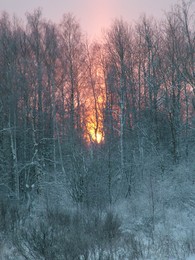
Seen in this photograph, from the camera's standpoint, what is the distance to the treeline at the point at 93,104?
2219 centimetres

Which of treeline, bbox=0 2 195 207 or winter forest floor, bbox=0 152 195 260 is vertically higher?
treeline, bbox=0 2 195 207

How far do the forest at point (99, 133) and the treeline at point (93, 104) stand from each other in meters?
0.08

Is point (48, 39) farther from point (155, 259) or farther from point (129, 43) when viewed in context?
point (155, 259)

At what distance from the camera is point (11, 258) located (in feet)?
31.7

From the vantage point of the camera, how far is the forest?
52.8 ft

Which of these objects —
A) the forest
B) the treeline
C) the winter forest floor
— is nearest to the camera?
the winter forest floor

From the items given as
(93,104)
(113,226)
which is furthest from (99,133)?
(113,226)

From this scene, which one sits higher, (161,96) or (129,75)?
(129,75)

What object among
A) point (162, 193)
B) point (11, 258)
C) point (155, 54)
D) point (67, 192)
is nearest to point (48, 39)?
point (155, 54)

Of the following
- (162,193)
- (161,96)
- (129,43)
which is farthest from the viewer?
(129,43)

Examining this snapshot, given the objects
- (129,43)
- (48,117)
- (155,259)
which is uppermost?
(129,43)

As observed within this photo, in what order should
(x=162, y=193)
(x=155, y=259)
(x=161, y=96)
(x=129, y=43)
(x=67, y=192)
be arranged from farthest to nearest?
(x=129, y=43), (x=161, y=96), (x=67, y=192), (x=162, y=193), (x=155, y=259)

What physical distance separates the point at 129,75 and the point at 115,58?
1882 mm

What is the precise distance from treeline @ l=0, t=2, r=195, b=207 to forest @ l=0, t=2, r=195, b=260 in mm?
81
